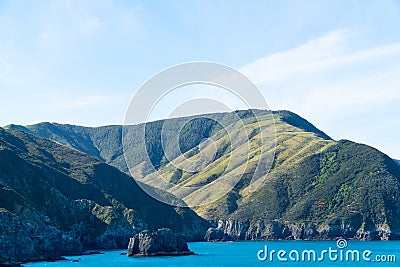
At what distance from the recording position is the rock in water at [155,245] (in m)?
160

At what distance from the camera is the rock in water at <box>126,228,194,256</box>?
160500mm

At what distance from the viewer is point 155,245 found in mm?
161250

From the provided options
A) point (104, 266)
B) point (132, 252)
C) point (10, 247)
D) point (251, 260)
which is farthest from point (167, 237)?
point (10, 247)

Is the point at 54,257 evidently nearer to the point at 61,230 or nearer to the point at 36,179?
the point at 61,230

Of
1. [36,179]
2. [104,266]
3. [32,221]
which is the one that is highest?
[36,179]

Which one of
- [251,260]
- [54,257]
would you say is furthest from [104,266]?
[251,260]

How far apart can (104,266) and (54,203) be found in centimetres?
6078

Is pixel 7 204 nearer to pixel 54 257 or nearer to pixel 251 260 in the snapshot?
pixel 54 257

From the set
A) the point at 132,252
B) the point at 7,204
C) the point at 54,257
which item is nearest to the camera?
the point at 54,257

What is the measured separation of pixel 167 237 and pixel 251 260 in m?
27.2

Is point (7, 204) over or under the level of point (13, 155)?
under

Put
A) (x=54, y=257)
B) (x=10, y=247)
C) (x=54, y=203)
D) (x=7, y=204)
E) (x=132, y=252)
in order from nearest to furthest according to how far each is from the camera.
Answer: (x=10, y=247) → (x=54, y=257) → (x=7, y=204) → (x=132, y=252) → (x=54, y=203)

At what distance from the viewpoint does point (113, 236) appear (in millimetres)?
195750

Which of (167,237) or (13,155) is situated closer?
(167,237)
